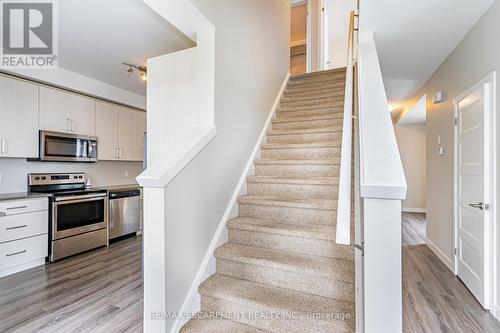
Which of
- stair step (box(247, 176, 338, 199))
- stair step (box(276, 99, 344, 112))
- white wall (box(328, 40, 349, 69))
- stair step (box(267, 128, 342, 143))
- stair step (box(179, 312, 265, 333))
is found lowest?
stair step (box(179, 312, 265, 333))

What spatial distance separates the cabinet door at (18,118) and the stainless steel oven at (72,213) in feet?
1.62

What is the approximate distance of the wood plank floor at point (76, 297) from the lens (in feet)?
6.49

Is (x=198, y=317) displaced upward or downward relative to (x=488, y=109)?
downward

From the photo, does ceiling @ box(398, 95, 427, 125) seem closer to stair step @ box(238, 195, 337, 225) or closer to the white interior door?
the white interior door

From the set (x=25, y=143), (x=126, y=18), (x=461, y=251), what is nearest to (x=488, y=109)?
(x=461, y=251)

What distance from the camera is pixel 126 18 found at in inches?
101

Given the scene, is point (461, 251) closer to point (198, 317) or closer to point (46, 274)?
point (198, 317)

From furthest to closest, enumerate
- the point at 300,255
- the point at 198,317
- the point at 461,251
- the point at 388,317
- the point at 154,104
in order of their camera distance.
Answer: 1. the point at 461,251
2. the point at 154,104
3. the point at 300,255
4. the point at 198,317
5. the point at 388,317

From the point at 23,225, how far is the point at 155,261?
258 centimetres

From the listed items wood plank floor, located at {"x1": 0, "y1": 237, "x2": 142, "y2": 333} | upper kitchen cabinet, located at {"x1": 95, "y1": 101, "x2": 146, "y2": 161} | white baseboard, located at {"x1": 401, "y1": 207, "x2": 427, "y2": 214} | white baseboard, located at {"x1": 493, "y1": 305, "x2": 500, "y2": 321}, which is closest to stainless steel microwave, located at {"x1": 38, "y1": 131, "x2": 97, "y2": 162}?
upper kitchen cabinet, located at {"x1": 95, "y1": 101, "x2": 146, "y2": 161}

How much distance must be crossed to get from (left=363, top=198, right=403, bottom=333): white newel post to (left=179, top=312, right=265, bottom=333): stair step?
85 centimetres

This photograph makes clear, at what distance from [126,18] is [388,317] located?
3.18 m

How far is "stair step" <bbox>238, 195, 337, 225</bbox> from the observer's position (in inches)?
87.2

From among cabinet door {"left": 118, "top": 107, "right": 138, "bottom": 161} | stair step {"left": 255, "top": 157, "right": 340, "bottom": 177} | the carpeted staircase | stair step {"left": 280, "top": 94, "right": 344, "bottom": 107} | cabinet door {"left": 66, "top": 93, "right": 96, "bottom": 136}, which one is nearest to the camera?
the carpeted staircase
